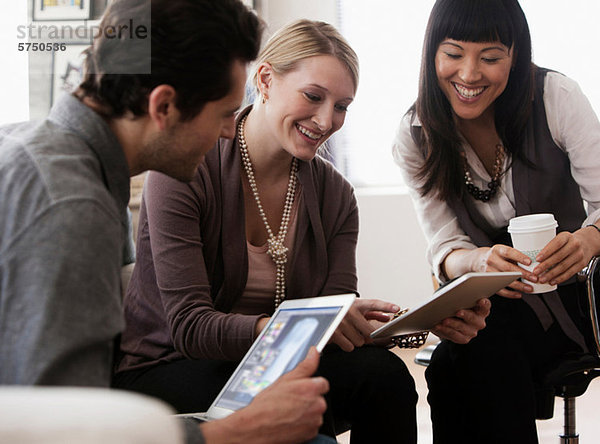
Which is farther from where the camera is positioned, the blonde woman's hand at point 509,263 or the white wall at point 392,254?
the white wall at point 392,254

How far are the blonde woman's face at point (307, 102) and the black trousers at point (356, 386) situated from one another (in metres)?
0.49

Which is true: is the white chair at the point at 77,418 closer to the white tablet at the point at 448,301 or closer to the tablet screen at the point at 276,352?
the tablet screen at the point at 276,352

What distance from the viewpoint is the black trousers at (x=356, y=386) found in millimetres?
1351

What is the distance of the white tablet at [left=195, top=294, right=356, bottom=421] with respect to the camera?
105 cm

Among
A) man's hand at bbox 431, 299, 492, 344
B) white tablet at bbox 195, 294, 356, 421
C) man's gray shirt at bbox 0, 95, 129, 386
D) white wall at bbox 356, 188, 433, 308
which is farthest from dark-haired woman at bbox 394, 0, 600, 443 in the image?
white wall at bbox 356, 188, 433, 308

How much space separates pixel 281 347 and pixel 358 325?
32 cm

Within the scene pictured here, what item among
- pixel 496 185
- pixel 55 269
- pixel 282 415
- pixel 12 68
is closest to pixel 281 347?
pixel 282 415

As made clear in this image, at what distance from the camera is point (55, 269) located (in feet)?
2.39

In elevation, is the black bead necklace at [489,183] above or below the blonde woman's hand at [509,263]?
above

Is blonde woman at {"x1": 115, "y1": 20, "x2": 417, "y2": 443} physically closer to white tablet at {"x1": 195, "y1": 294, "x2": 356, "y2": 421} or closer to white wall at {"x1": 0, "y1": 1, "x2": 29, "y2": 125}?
white tablet at {"x1": 195, "y1": 294, "x2": 356, "y2": 421}

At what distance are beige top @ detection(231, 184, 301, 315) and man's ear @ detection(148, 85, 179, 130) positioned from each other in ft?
1.95

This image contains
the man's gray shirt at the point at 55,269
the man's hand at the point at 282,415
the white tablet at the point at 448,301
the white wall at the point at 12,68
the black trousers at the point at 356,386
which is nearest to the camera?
the man's gray shirt at the point at 55,269

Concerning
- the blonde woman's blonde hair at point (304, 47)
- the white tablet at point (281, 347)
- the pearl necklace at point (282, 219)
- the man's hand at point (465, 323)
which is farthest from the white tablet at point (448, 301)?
the blonde woman's blonde hair at point (304, 47)

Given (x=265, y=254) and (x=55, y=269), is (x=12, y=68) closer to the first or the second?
(x=265, y=254)
